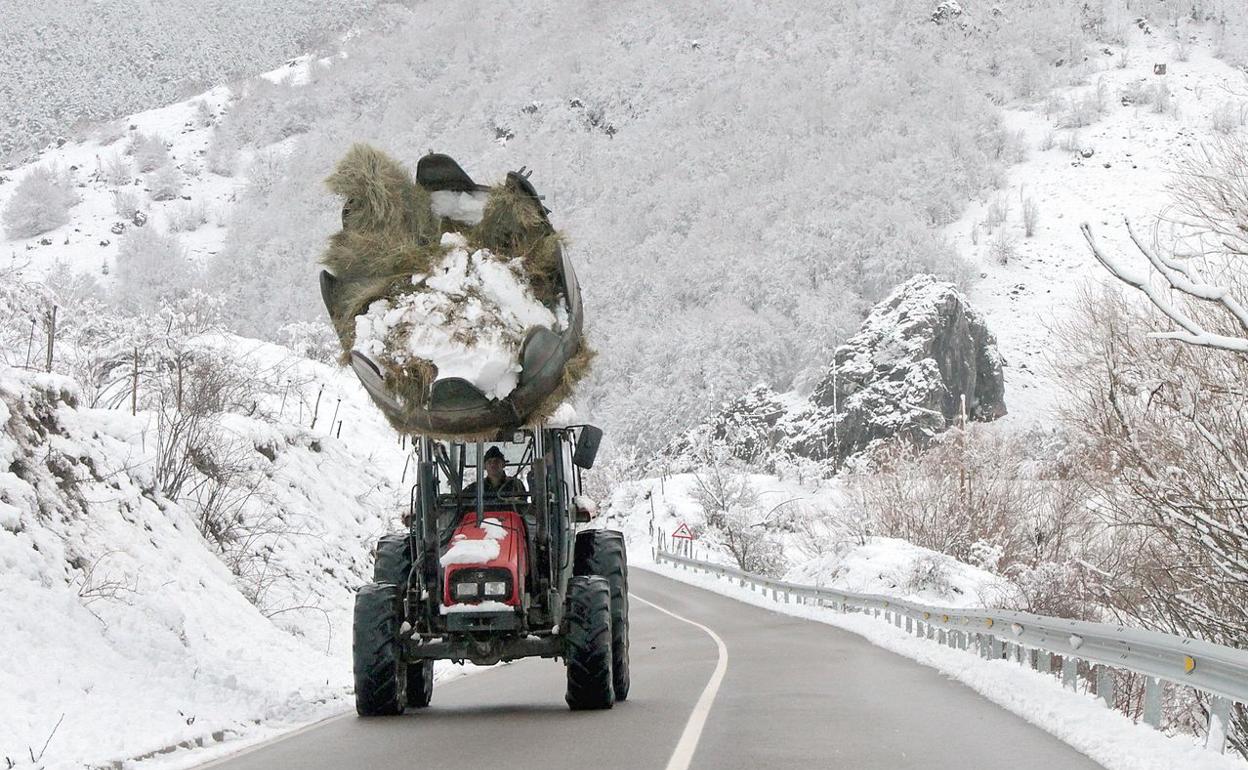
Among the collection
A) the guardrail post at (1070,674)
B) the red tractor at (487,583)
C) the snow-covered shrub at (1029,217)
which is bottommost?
the guardrail post at (1070,674)

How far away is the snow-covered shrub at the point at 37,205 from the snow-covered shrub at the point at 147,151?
26859 millimetres

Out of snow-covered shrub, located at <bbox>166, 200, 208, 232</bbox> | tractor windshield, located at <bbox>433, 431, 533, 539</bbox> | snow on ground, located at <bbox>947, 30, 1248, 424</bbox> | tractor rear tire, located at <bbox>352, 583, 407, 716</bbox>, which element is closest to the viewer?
tractor rear tire, located at <bbox>352, 583, 407, 716</bbox>

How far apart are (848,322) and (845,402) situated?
1606 centimetres

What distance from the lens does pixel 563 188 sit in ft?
505

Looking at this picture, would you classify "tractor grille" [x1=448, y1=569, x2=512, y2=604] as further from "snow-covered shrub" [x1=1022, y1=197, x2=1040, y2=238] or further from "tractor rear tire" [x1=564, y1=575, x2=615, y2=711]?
"snow-covered shrub" [x1=1022, y1=197, x2=1040, y2=238]

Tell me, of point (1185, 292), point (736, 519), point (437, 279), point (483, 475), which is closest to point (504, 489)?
point (483, 475)

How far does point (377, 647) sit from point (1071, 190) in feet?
337

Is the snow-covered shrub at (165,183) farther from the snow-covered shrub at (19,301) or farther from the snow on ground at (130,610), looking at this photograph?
the snow-covered shrub at (19,301)

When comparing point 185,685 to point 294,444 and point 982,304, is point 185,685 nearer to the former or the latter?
point 294,444

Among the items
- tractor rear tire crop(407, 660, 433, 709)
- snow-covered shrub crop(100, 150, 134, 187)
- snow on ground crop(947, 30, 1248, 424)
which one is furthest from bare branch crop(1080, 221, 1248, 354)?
snow-covered shrub crop(100, 150, 134, 187)

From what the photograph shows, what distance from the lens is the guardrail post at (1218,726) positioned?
8.34 meters

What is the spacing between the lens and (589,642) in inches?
456

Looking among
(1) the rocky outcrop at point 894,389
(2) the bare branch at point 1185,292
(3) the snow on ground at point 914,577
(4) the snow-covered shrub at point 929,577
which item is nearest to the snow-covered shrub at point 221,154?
(1) the rocky outcrop at point 894,389

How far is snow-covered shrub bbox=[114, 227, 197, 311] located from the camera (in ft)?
351
